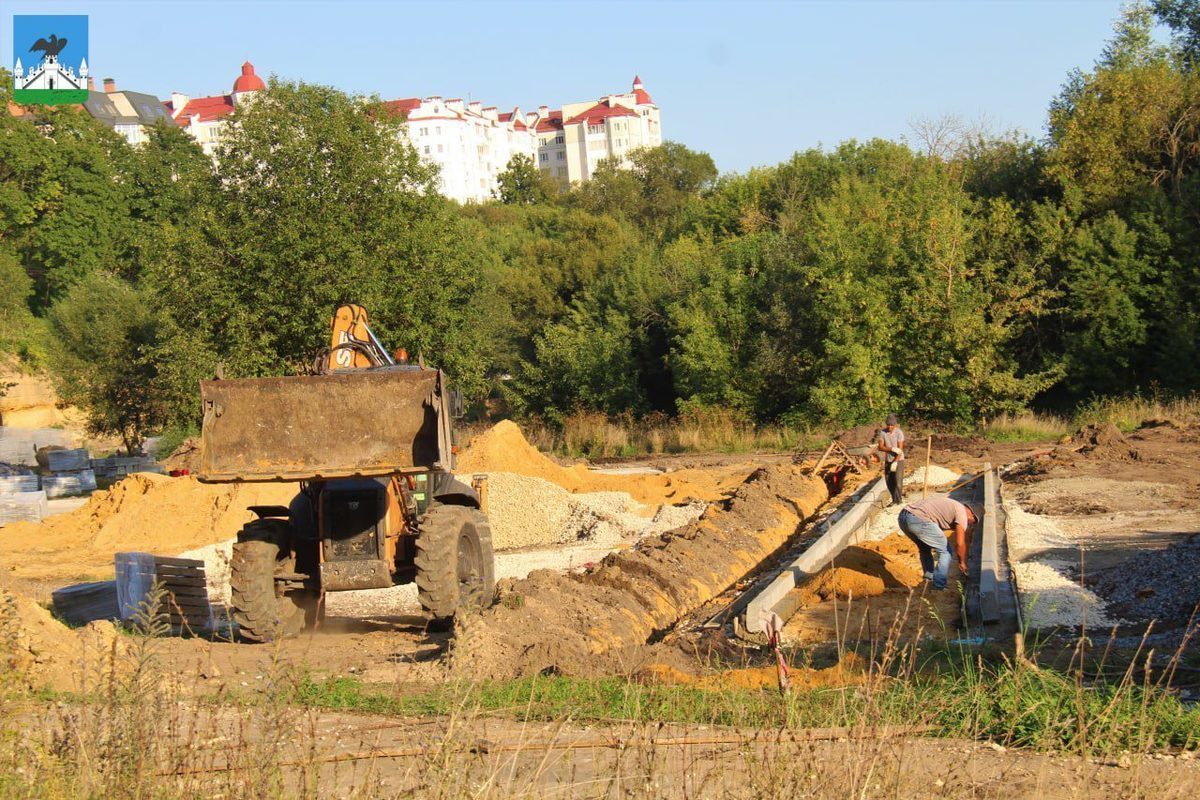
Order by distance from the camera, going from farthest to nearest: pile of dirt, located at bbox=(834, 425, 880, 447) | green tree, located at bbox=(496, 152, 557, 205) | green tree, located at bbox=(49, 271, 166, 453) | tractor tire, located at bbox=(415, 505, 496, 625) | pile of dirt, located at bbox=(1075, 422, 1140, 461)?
1. green tree, located at bbox=(496, 152, 557, 205)
2. green tree, located at bbox=(49, 271, 166, 453)
3. pile of dirt, located at bbox=(834, 425, 880, 447)
4. pile of dirt, located at bbox=(1075, 422, 1140, 461)
5. tractor tire, located at bbox=(415, 505, 496, 625)

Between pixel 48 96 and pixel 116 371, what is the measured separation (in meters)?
47.4

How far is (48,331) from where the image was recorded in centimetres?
5006

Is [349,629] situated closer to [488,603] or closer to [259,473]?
[488,603]

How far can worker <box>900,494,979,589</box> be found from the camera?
1278 centimetres

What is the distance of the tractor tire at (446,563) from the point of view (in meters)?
10.9

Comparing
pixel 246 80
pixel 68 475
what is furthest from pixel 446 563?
pixel 246 80

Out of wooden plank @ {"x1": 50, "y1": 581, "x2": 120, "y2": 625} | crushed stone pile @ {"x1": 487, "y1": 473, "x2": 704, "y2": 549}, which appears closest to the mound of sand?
crushed stone pile @ {"x1": 487, "y1": 473, "x2": 704, "y2": 549}

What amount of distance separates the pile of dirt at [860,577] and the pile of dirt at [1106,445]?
11.1 metres

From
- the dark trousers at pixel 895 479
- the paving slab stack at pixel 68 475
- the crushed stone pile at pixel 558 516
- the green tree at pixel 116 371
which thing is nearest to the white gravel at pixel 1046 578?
the dark trousers at pixel 895 479

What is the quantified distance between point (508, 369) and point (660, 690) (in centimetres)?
3920

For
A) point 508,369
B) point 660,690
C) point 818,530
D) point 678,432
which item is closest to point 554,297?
point 508,369

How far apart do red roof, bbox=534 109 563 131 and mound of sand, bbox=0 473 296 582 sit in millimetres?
145752

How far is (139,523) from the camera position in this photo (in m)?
22.6

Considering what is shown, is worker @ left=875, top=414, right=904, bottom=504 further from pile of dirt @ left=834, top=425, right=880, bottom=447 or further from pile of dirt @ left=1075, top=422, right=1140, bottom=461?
pile of dirt @ left=834, top=425, right=880, bottom=447
